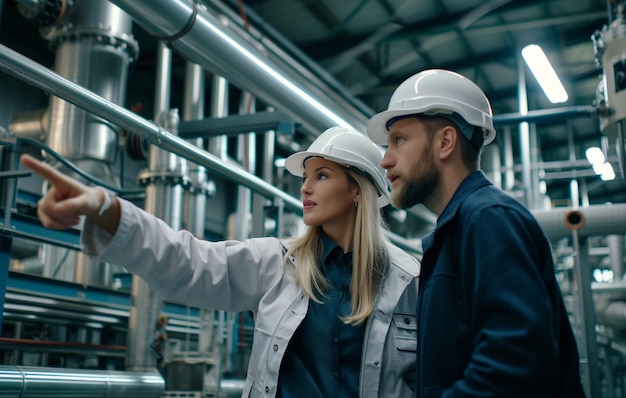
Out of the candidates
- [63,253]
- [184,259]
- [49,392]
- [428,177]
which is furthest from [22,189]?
[428,177]

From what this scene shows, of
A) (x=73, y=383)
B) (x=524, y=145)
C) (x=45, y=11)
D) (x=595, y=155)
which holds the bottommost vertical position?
(x=73, y=383)

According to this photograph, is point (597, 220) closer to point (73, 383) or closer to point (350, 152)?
point (350, 152)

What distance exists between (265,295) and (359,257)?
296 millimetres

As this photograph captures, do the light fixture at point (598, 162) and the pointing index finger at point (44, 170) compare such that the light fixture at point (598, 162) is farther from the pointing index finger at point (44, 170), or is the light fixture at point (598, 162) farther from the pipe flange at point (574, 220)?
the pointing index finger at point (44, 170)

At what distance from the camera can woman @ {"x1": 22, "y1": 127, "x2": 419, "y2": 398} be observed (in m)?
1.62

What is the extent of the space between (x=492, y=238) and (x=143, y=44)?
6.35 meters

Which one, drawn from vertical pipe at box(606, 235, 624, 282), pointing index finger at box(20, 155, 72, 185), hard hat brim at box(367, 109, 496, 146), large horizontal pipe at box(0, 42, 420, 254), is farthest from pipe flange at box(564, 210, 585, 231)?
vertical pipe at box(606, 235, 624, 282)

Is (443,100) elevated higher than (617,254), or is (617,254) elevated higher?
(617,254)

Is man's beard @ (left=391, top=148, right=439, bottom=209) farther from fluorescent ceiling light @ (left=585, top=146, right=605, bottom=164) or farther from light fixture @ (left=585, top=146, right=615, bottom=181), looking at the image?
fluorescent ceiling light @ (left=585, top=146, right=605, bottom=164)

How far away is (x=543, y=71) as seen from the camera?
18.1 feet

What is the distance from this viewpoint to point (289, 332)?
1693 mm

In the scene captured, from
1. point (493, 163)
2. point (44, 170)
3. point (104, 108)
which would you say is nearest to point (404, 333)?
point (44, 170)

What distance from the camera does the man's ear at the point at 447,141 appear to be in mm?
1453

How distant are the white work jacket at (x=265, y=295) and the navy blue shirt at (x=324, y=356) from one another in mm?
31
